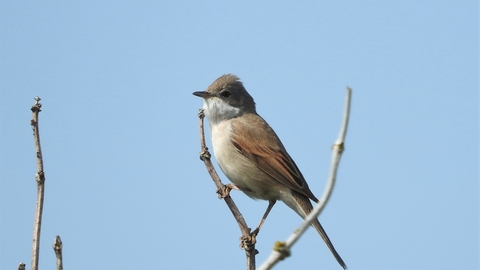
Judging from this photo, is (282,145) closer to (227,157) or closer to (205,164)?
(227,157)

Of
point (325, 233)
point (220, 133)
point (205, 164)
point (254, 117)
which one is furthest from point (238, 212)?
point (254, 117)

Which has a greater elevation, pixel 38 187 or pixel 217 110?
pixel 217 110

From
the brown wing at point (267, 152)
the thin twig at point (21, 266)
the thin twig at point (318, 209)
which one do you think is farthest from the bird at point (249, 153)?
the thin twig at point (318, 209)

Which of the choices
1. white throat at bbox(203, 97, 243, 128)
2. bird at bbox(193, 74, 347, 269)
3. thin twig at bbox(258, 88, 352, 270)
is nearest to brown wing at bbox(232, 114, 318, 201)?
bird at bbox(193, 74, 347, 269)

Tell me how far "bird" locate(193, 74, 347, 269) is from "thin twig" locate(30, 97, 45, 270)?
11.3 feet

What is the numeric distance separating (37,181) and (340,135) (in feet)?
7.09

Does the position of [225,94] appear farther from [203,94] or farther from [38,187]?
[38,187]

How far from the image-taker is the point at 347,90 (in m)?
2.35

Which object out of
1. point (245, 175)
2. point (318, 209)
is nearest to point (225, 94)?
point (245, 175)

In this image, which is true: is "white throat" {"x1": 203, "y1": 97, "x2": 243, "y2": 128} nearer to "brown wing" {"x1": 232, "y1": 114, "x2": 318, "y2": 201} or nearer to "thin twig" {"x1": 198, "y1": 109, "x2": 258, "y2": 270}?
"brown wing" {"x1": 232, "y1": 114, "x2": 318, "y2": 201}

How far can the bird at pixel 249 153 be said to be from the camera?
761 cm

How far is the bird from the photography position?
7.61 meters

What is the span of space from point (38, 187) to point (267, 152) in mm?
4617

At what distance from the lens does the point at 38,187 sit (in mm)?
3740
